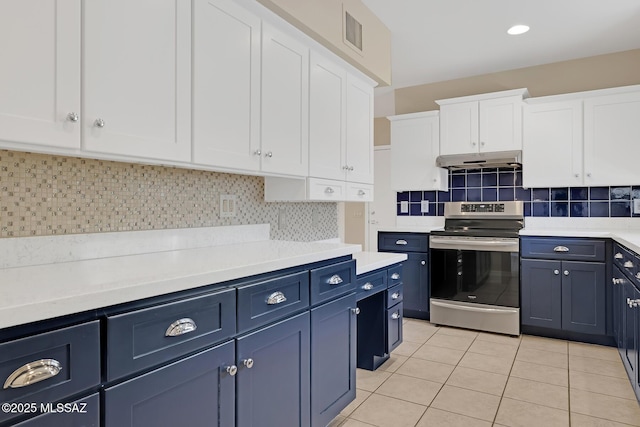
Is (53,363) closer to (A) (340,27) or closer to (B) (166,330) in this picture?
(B) (166,330)

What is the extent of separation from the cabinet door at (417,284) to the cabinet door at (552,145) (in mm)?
1260

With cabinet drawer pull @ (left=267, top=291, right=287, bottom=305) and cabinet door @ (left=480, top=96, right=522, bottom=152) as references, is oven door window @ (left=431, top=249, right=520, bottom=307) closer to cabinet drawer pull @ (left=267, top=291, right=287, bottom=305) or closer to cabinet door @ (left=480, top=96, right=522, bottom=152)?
cabinet door @ (left=480, top=96, right=522, bottom=152)

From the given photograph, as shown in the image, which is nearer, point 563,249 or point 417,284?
point 563,249

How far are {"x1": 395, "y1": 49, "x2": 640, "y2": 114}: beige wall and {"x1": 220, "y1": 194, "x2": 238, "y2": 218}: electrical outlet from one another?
126 inches

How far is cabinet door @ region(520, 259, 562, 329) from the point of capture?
3.46 m

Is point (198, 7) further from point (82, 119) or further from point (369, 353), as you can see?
point (369, 353)

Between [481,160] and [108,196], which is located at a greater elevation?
[481,160]

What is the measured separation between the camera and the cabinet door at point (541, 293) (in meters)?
Result: 3.46

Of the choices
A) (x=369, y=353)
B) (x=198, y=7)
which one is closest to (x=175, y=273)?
(x=198, y=7)

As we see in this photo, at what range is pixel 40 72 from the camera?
1174 mm

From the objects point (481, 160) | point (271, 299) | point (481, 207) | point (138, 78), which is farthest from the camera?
point (481, 207)

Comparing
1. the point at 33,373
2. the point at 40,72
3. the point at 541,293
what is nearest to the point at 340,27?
the point at 40,72

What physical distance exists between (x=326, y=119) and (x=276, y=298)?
4.39 ft

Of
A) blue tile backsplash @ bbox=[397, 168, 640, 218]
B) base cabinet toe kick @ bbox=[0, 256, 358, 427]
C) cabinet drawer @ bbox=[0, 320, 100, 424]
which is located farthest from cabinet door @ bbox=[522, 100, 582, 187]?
cabinet drawer @ bbox=[0, 320, 100, 424]
